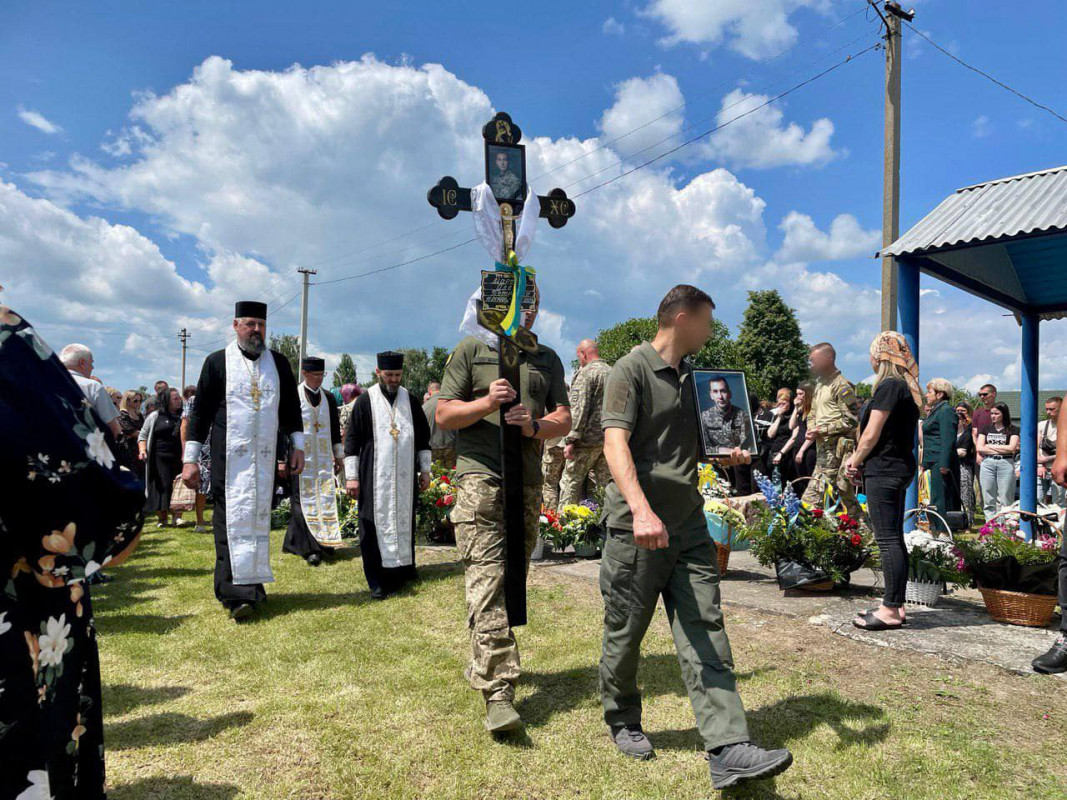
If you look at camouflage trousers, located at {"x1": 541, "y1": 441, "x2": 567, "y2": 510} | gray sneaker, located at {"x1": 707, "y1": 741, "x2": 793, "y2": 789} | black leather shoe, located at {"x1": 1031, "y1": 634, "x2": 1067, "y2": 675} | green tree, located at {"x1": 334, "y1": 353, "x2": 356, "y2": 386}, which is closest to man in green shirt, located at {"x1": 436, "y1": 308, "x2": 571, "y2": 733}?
gray sneaker, located at {"x1": 707, "y1": 741, "x2": 793, "y2": 789}

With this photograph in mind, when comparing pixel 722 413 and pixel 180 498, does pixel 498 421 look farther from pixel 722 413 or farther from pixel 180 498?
pixel 180 498

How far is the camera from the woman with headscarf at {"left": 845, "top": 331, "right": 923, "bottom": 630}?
492cm

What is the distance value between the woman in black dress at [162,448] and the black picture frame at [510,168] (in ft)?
27.5

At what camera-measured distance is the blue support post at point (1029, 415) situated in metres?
9.73

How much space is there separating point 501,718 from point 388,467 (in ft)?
12.6

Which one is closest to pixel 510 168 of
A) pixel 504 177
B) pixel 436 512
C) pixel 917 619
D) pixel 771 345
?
pixel 504 177

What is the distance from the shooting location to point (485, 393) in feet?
12.7

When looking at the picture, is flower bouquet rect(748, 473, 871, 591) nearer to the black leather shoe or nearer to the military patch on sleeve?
the black leather shoe

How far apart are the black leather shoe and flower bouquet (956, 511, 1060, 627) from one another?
971mm

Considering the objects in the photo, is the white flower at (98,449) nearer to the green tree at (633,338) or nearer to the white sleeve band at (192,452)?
the white sleeve band at (192,452)

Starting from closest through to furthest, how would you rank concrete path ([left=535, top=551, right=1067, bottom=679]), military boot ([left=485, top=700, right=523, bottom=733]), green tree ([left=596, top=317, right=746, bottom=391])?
military boot ([left=485, top=700, right=523, bottom=733]), concrete path ([left=535, top=551, right=1067, bottom=679]), green tree ([left=596, top=317, right=746, bottom=391])

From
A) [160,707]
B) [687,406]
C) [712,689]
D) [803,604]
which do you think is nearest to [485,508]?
[687,406]

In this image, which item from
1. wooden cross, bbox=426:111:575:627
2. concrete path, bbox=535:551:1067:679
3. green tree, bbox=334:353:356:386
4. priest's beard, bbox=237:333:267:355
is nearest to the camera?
wooden cross, bbox=426:111:575:627

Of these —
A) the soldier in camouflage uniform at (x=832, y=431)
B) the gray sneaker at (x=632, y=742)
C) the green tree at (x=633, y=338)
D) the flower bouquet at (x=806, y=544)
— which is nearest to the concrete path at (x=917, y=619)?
the flower bouquet at (x=806, y=544)
